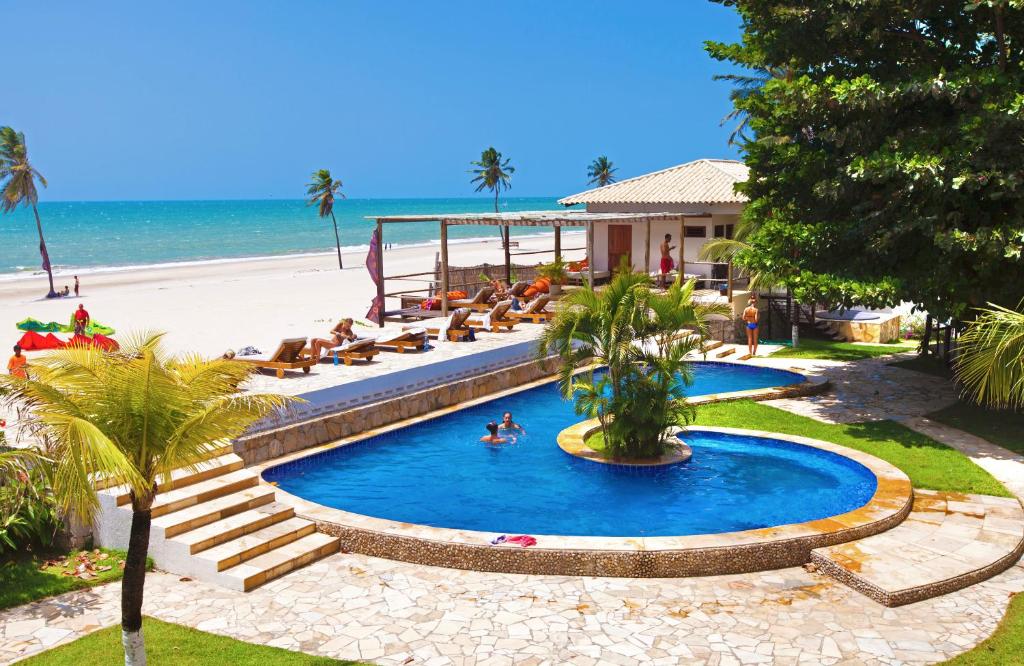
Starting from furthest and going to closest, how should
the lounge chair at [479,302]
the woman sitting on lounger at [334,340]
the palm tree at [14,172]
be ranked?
1. the palm tree at [14,172]
2. the lounge chair at [479,302]
3. the woman sitting on lounger at [334,340]

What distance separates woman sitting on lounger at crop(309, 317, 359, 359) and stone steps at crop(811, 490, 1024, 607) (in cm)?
1052

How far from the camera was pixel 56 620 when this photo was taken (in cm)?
807

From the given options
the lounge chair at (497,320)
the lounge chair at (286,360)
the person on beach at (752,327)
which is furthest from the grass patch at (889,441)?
the lounge chair at (286,360)

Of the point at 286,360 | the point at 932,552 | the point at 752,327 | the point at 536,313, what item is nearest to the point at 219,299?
the point at 536,313

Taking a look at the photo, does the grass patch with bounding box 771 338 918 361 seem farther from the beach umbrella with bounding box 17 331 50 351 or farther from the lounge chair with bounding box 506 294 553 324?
the beach umbrella with bounding box 17 331 50 351

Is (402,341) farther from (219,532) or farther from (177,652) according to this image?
(177,652)

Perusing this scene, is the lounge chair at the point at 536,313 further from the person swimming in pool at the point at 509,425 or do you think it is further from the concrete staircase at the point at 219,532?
the concrete staircase at the point at 219,532

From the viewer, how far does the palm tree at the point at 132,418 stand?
5699mm

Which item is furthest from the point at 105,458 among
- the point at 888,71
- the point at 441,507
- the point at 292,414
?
the point at 888,71

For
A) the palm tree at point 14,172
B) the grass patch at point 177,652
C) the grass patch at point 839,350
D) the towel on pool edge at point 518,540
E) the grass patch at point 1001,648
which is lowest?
the grass patch at point 1001,648

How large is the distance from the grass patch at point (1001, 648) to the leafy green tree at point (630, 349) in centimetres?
552

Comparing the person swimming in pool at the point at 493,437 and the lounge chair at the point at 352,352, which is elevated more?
the lounge chair at the point at 352,352

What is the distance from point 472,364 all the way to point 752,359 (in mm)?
7320

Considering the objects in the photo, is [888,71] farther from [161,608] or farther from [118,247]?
[118,247]
